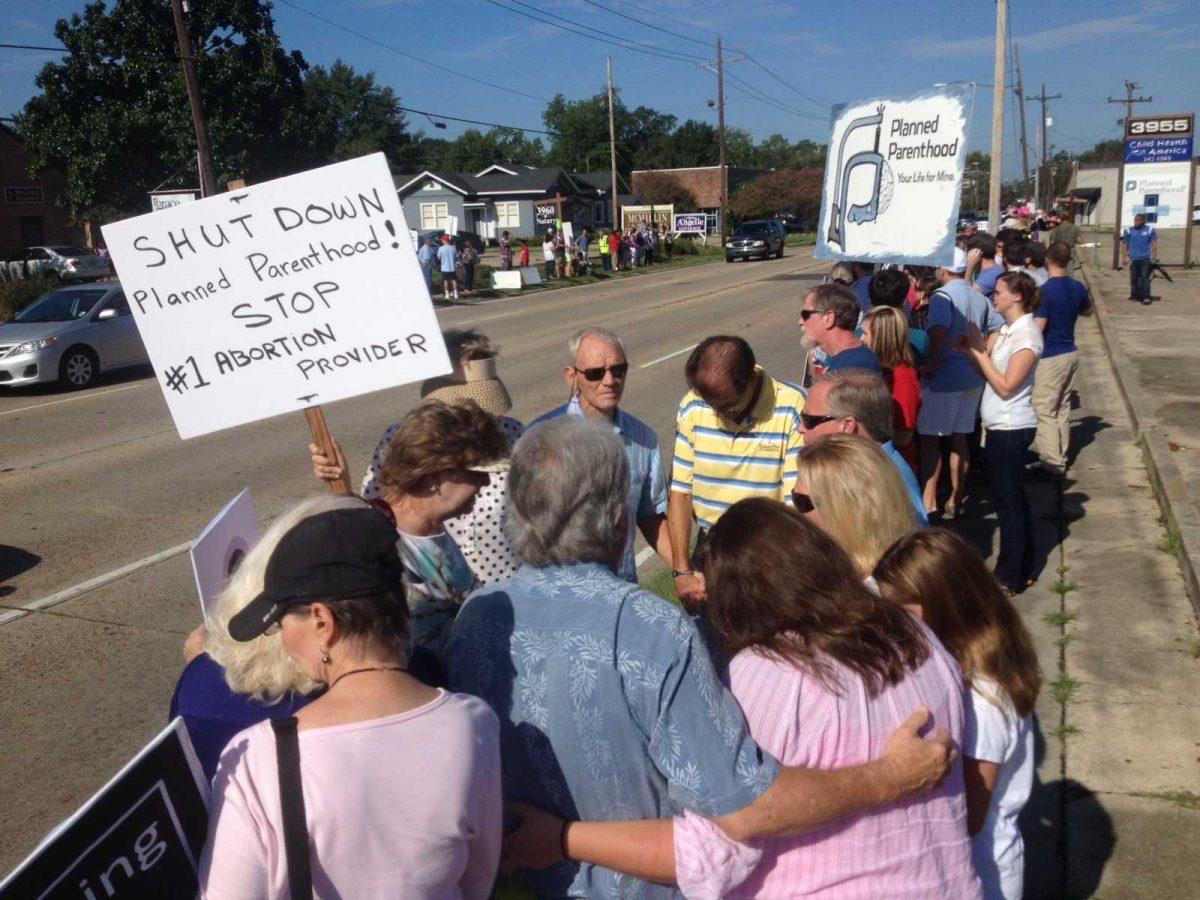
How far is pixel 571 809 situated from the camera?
6.82 ft

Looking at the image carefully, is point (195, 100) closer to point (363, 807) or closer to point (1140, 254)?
point (1140, 254)

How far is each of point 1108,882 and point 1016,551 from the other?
264 centimetres

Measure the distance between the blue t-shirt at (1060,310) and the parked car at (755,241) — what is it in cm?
3652

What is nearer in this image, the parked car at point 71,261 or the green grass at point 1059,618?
the green grass at point 1059,618

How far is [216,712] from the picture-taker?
199 cm

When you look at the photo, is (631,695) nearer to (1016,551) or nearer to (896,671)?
(896,671)

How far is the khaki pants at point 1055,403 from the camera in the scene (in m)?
8.20

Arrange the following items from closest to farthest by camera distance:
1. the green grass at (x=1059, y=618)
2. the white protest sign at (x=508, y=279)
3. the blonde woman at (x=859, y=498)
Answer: the blonde woman at (x=859, y=498) → the green grass at (x=1059, y=618) → the white protest sign at (x=508, y=279)

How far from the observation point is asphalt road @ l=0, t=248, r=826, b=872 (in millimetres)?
4586

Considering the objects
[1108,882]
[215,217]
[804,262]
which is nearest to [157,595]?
[215,217]

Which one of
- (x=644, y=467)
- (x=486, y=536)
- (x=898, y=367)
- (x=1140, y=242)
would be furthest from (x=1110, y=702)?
(x=1140, y=242)

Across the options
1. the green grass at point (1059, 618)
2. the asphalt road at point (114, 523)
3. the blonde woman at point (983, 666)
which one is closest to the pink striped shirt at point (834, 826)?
the blonde woman at point (983, 666)

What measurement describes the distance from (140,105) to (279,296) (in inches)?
2119

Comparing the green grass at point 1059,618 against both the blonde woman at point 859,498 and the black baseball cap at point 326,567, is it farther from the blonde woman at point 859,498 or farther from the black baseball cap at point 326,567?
the black baseball cap at point 326,567
